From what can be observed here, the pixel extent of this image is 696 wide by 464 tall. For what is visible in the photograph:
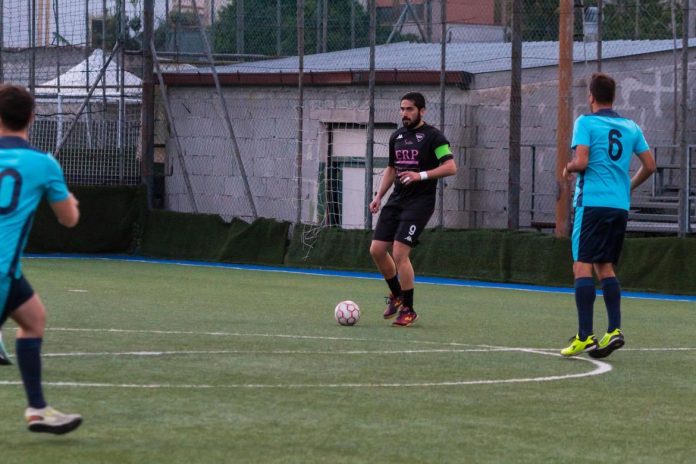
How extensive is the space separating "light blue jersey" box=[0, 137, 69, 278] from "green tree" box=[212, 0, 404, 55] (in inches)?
957

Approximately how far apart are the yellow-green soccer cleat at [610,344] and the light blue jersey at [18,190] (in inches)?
179

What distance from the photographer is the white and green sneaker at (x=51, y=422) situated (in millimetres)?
5914

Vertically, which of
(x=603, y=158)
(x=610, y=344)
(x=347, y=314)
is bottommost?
(x=347, y=314)

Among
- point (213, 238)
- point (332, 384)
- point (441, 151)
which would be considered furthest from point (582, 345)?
point (213, 238)

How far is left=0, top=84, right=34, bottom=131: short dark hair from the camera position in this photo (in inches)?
240

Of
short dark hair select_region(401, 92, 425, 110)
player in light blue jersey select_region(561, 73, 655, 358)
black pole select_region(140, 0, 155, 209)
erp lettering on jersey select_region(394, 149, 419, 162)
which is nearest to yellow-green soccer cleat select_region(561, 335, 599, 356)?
player in light blue jersey select_region(561, 73, 655, 358)

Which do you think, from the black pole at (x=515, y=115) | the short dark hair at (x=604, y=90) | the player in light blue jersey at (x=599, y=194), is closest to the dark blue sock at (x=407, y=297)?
the player in light blue jersey at (x=599, y=194)

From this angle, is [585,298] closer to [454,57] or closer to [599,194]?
[599,194]

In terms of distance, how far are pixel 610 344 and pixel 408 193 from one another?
3.50 meters

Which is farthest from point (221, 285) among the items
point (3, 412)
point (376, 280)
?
point (3, 412)

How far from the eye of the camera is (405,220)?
12.4 m

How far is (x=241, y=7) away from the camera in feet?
96.9

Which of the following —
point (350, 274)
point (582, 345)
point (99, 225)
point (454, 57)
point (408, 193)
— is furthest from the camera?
point (454, 57)

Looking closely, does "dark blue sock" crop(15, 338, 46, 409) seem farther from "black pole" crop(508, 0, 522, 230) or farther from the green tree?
the green tree
